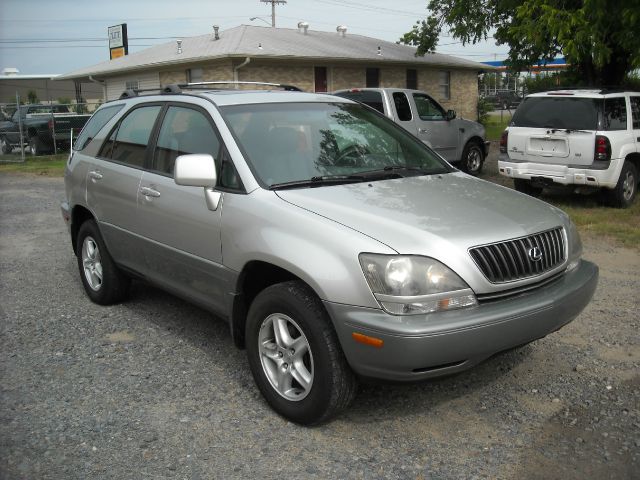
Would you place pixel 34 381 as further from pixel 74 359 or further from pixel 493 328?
pixel 493 328

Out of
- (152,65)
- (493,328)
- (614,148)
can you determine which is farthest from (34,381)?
(152,65)

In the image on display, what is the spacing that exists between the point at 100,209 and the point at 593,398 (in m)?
3.81

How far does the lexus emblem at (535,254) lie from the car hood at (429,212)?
0.10 m

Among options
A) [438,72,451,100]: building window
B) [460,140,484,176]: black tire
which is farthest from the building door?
[460,140,484,176]: black tire

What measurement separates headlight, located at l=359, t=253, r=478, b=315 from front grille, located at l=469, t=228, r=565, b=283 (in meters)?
0.19

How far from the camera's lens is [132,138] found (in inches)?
204

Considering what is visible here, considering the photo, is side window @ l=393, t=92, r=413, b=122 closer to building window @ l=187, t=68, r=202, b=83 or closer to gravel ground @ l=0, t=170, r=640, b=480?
gravel ground @ l=0, t=170, r=640, b=480

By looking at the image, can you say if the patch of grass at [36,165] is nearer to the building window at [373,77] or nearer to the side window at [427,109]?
the side window at [427,109]

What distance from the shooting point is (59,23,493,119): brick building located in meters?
23.6

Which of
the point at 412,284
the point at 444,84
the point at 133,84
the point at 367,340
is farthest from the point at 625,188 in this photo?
the point at 133,84

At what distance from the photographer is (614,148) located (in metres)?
9.39

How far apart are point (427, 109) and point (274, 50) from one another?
37.5 feet

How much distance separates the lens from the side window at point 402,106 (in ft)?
42.7

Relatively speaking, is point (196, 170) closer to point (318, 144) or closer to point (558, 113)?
point (318, 144)
